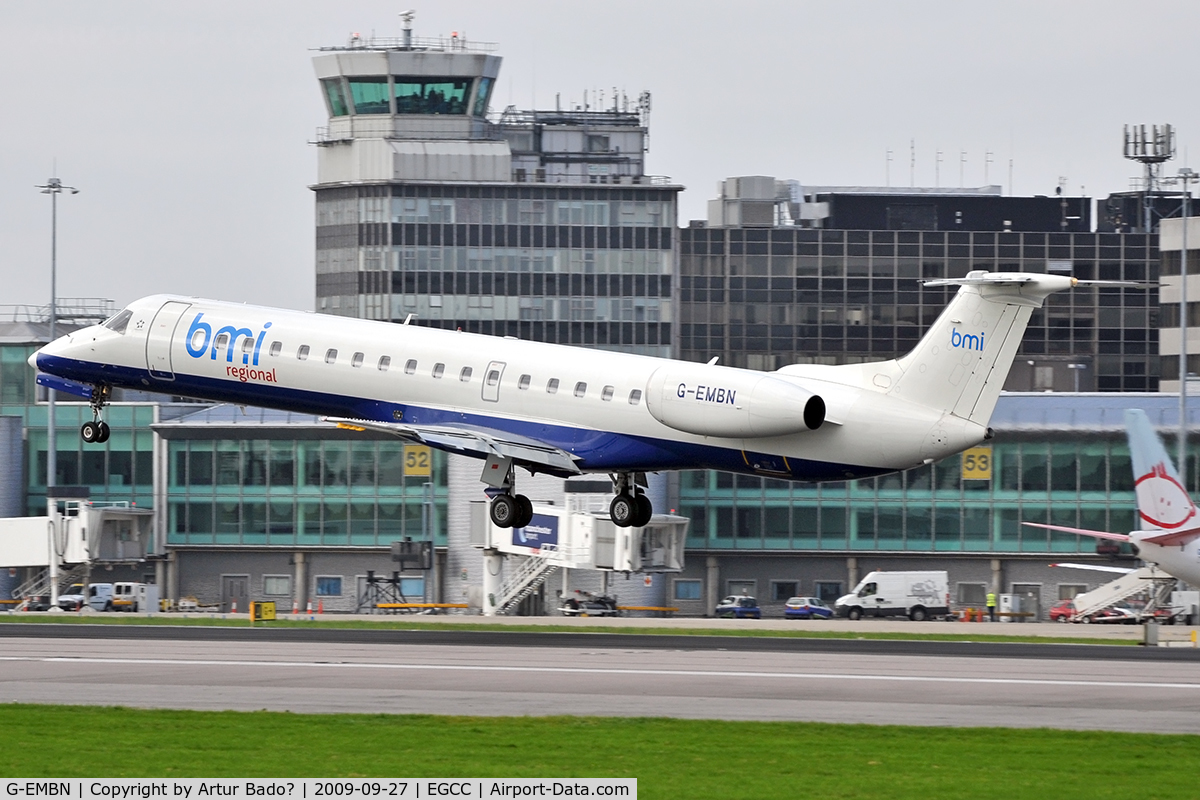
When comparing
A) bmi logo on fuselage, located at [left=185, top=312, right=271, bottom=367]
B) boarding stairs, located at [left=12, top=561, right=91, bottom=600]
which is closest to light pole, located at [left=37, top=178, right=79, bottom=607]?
boarding stairs, located at [left=12, top=561, right=91, bottom=600]

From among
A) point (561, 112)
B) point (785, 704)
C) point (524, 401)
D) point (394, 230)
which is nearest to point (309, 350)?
point (524, 401)

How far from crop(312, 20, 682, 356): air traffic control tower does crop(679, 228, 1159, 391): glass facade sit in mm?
11870

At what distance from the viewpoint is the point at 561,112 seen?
160 metres

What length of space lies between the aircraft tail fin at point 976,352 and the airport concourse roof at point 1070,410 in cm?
5426

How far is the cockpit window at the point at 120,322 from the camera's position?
149 ft

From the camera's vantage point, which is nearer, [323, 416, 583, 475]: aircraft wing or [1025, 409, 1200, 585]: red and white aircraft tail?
[323, 416, 583, 475]: aircraft wing

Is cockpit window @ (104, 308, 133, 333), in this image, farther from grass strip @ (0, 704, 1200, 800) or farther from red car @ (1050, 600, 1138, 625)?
red car @ (1050, 600, 1138, 625)

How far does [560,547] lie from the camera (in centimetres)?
7738

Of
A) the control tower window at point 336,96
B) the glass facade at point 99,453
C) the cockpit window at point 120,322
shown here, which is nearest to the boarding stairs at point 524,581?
the glass facade at point 99,453

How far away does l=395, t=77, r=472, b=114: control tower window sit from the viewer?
14362 cm

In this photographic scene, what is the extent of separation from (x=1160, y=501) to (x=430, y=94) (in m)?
97.3

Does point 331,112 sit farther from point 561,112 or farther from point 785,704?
point 785,704
